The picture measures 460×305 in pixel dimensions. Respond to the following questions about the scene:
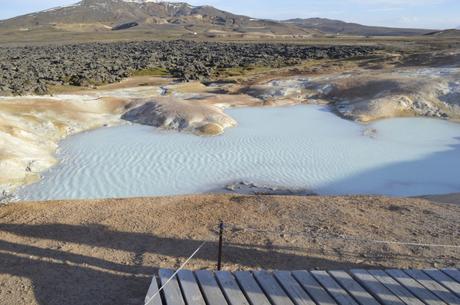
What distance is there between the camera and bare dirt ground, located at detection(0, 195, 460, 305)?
321 inches

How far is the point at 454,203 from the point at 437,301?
7348 millimetres

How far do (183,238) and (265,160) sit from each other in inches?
320

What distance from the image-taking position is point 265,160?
17.6 meters

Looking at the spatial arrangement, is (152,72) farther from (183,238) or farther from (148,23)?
(148,23)

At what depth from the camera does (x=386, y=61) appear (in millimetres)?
44469

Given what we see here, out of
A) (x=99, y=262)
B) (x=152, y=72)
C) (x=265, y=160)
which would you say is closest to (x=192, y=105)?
(x=265, y=160)

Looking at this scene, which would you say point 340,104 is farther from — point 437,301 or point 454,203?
point 437,301

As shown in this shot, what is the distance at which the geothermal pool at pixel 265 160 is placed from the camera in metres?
15.1

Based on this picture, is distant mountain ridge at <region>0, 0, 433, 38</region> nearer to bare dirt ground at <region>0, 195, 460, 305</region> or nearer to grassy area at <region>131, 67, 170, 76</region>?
grassy area at <region>131, 67, 170, 76</region>

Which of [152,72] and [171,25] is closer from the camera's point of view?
[152,72]

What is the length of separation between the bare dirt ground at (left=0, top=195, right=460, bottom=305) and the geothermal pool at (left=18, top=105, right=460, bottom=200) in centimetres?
279

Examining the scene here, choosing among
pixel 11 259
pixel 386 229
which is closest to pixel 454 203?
pixel 386 229

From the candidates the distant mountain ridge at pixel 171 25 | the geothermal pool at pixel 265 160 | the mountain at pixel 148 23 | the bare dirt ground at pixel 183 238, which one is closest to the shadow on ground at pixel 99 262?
the bare dirt ground at pixel 183 238

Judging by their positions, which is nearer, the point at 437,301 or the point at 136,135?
the point at 437,301
